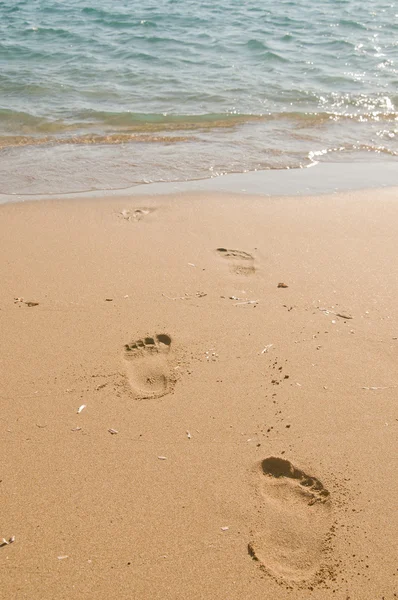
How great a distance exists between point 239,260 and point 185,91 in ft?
16.6

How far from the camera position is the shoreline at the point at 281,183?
464 cm

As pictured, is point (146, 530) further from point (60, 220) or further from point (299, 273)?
point (60, 220)

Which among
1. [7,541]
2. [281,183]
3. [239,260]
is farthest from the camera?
[281,183]

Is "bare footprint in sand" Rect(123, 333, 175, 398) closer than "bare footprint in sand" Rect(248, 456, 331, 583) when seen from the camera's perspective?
No

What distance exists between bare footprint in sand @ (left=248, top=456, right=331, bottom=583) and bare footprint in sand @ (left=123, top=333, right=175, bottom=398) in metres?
0.61

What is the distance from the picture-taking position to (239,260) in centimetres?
352

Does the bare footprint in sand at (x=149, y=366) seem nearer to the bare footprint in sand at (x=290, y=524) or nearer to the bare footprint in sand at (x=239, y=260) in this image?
the bare footprint in sand at (x=290, y=524)

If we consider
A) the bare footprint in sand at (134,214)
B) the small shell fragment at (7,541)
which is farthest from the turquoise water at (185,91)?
the small shell fragment at (7,541)

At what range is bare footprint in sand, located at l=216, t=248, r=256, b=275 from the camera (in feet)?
11.2

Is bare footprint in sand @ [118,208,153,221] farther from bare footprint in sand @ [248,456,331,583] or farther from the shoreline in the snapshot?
bare footprint in sand @ [248,456,331,583]

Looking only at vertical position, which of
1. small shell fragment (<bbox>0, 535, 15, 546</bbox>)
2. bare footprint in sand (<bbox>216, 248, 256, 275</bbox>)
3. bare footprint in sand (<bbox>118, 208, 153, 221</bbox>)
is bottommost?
small shell fragment (<bbox>0, 535, 15, 546</bbox>)

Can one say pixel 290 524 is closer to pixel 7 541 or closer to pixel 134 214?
pixel 7 541

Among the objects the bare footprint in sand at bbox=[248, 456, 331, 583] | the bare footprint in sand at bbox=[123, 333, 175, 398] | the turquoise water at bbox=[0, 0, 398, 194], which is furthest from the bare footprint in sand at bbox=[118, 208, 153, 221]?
the bare footprint in sand at bbox=[248, 456, 331, 583]

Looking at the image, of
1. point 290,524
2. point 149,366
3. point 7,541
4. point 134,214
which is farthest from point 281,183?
point 7,541
